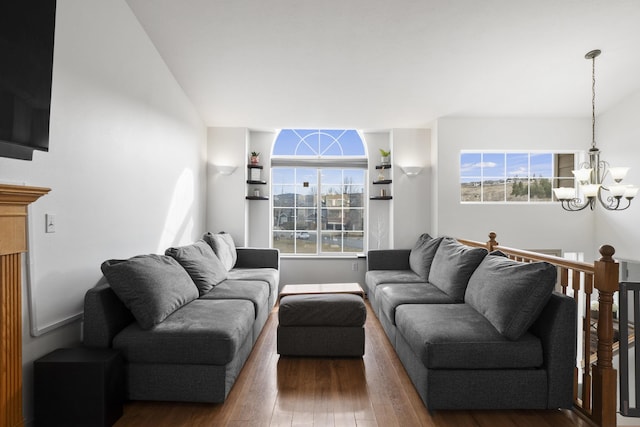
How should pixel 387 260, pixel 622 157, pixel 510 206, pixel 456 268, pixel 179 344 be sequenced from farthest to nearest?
pixel 510 206
pixel 387 260
pixel 622 157
pixel 456 268
pixel 179 344

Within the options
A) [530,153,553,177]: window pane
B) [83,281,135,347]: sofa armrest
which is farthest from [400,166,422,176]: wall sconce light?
[83,281,135,347]: sofa armrest

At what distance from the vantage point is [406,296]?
3.43m

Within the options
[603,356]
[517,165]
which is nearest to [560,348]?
[603,356]

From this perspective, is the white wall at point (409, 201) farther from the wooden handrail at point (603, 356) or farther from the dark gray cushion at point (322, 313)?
the wooden handrail at point (603, 356)

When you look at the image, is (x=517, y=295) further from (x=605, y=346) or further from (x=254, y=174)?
(x=254, y=174)

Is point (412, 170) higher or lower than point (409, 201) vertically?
Answer: higher

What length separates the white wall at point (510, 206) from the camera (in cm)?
516

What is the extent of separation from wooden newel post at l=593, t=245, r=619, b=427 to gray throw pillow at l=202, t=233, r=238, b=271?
359 cm

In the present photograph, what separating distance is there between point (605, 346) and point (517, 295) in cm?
58

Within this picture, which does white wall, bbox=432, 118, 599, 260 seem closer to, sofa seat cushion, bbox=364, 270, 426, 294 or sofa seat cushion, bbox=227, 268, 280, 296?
sofa seat cushion, bbox=364, 270, 426, 294

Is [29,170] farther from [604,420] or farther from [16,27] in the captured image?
[604,420]

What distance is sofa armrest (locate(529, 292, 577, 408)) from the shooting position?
2189mm

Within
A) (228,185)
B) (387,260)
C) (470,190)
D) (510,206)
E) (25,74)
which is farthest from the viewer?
(228,185)

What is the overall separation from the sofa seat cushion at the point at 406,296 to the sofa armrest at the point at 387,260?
98 cm
